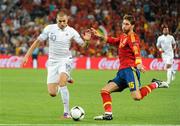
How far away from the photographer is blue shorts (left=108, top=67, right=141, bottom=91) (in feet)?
44.5

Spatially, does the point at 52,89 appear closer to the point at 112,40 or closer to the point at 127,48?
the point at 112,40

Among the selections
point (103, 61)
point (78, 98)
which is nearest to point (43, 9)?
point (103, 61)

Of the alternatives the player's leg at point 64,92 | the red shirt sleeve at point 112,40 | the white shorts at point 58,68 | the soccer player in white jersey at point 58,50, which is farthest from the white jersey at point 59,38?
the red shirt sleeve at point 112,40

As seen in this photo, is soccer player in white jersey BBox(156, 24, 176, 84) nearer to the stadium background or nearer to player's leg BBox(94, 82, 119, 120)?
the stadium background

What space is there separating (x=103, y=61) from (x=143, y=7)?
595 cm

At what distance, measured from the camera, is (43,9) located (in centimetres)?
4259

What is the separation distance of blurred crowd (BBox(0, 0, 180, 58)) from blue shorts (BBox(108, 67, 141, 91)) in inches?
956

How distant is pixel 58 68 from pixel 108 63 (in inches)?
945

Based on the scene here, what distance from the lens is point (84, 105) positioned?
17344 mm

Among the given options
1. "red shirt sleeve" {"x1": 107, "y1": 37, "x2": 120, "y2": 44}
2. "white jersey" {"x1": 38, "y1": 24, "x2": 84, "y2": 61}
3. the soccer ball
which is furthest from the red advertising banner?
the soccer ball

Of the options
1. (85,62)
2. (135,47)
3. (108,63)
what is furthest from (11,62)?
(135,47)

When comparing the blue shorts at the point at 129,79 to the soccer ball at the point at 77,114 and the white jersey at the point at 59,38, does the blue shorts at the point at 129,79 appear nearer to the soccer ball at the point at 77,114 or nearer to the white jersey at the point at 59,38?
the soccer ball at the point at 77,114

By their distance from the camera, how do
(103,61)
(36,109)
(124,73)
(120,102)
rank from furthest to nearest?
(103,61)
(120,102)
(36,109)
(124,73)

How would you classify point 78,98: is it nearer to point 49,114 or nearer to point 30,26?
point 49,114
